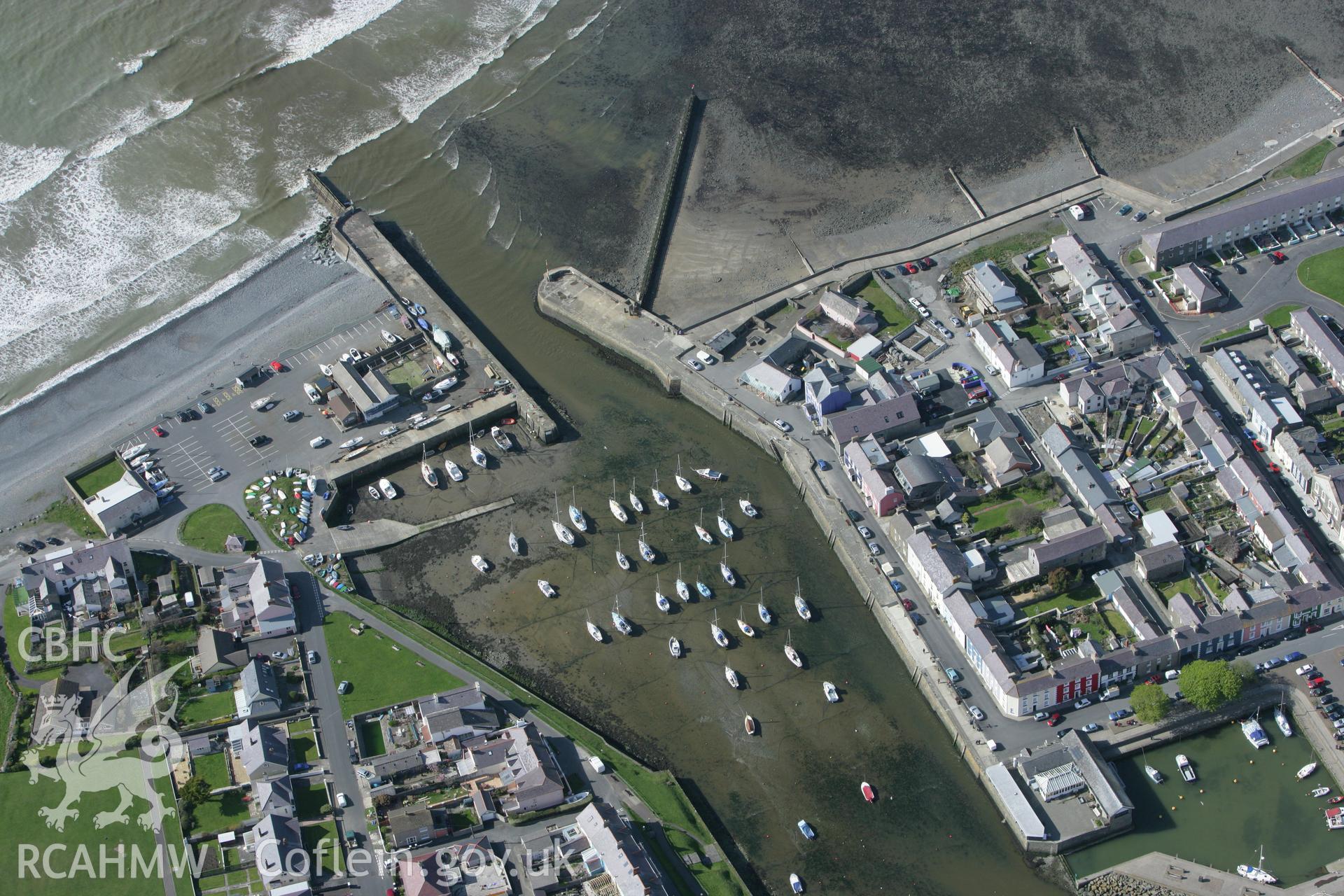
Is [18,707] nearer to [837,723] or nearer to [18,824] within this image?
[18,824]

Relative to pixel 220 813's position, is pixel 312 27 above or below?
above

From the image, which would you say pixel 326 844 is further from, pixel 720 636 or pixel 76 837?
pixel 720 636

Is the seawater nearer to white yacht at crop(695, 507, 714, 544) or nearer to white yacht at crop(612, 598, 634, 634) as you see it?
white yacht at crop(695, 507, 714, 544)

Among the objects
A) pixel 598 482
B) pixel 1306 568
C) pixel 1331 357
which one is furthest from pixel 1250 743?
pixel 598 482

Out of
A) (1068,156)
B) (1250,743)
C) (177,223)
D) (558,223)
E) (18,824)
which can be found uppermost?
(177,223)

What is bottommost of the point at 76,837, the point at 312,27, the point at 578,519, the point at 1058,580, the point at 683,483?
the point at 1058,580

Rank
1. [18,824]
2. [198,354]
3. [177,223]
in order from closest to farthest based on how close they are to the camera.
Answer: [18,824] < [198,354] < [177,223]

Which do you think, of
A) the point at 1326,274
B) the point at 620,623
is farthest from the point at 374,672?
the point at 1326,274
